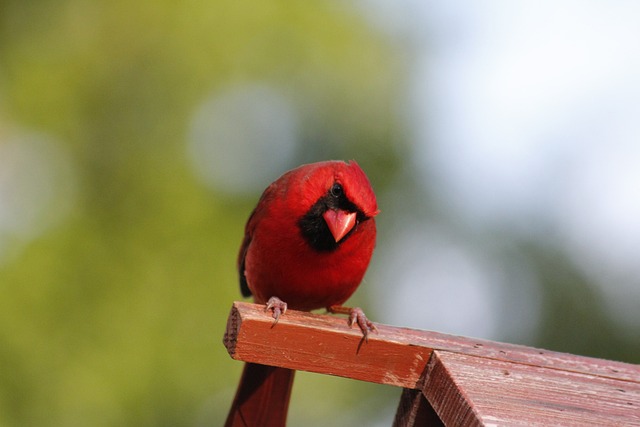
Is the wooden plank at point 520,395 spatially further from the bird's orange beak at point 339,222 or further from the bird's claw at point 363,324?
the bird's orange beak at point 339,222

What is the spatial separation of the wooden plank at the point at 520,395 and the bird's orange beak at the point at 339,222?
689 millimetres

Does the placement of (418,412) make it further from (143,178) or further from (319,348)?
(143,178)

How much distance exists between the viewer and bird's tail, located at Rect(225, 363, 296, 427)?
8.25 ft

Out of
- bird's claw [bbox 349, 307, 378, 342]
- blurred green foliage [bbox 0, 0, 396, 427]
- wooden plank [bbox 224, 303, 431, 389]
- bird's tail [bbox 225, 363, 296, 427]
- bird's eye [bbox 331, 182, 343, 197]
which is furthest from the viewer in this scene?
blurred green foliage [bbox 0, 0, 396, 427]

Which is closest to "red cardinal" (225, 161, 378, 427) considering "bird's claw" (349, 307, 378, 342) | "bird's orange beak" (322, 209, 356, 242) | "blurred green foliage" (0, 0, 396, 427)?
"bird's orange beak" (322, 209, 356, 242)

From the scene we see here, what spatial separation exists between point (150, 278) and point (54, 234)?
23.7 inches

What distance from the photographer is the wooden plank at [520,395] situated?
5.67 ft

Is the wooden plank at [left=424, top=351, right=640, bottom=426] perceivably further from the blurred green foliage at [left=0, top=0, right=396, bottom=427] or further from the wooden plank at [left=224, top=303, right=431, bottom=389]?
the blurred green foliage at [left=0, top=0, right=396, bottom=427]

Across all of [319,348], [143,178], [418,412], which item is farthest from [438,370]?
[143,178]

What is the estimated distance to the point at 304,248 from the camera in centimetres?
270

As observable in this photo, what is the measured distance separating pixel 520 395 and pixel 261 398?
953 millimetres

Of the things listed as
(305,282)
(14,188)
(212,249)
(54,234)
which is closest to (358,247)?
(305,282)

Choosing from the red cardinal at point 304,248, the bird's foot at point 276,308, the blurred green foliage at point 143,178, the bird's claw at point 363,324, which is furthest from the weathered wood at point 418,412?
the blurred green foliage at point 143,178

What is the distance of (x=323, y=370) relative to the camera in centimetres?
197
